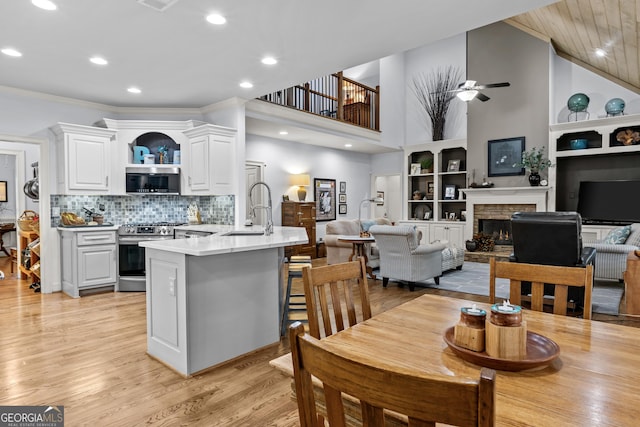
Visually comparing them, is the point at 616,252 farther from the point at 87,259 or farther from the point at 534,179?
the point at 87,259

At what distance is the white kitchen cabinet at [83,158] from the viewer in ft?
16.5

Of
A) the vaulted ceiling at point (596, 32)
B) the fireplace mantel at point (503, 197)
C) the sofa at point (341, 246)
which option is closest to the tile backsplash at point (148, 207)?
the sofa at point (341, 246)

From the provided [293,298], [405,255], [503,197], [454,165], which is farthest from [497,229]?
[293,298]

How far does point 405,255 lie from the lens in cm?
526

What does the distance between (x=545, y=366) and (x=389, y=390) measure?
75cm

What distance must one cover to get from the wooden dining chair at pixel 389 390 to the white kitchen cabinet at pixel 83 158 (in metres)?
5.45

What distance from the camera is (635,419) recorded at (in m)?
0.86

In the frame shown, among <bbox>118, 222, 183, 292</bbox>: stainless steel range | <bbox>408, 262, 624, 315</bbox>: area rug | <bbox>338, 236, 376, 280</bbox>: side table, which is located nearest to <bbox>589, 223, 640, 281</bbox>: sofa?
<bbox>408, 262, 624, 315</bbox>: area rug

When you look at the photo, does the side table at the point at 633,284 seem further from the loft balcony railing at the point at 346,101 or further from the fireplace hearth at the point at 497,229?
the loft balcony railing at the point at 346,101

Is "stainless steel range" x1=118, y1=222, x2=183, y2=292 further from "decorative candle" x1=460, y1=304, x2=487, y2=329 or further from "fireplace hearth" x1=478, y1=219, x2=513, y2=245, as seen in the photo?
"fireplace hearth" x1=478, y1=219, x2=513, y2=245

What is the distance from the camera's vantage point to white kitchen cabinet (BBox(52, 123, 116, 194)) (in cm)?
504

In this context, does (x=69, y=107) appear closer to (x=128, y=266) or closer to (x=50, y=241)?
(x=50, y=241)

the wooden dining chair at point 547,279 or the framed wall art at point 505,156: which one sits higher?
the framed wall art at point 505,156

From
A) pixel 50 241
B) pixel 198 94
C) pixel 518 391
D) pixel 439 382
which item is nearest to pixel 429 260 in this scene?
pixel 198 94
